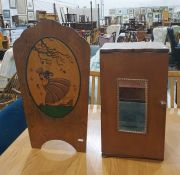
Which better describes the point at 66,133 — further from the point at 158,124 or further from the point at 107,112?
the point at 158,124

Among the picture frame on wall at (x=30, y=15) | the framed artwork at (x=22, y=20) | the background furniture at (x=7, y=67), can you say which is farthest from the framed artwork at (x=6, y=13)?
the background furniture at (x=7, y=67)

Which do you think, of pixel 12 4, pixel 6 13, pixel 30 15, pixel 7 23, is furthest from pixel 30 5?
pixel 7 23

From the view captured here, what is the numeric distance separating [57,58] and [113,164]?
37 cm

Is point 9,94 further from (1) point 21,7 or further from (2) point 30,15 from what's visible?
(2) point 30,15

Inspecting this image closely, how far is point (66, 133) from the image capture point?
2.73ft

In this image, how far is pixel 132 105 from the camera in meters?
0.75

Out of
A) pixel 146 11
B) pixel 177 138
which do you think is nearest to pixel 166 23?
pixel 146 11

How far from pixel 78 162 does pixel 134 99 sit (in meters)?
0.28

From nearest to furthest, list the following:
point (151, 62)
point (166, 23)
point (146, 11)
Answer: point (151, 62) < point (166, 23) < point (146, 11)

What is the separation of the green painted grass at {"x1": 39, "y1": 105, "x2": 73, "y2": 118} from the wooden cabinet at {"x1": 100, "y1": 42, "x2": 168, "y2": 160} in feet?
0.40

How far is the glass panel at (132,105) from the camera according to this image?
724 mm

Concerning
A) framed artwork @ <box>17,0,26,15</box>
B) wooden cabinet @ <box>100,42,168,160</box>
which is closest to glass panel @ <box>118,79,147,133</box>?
wooden cabinet @ <box>100,42,168,160</box>

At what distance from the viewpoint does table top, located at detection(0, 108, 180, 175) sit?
75 centimetres

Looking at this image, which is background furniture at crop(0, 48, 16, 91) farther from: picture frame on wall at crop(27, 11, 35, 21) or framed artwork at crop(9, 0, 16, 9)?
picture frame on wall at crop(27, 11, 35, 21)
